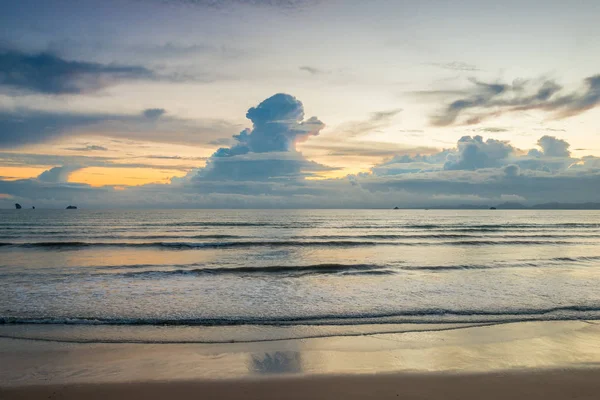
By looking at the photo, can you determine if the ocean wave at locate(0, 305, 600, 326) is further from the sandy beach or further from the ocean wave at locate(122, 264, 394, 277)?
the ocean wave at locate(122, 264, 394, 277)

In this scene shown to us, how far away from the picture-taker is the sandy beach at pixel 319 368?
631 centimetres

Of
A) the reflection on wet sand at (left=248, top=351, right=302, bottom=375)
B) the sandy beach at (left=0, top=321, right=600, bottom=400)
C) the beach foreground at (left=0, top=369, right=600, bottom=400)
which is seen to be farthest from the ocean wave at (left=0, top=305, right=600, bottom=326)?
the beach foreground at (left=0, top=369, right=600, bottom=400)

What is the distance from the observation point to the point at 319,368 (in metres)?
7.19

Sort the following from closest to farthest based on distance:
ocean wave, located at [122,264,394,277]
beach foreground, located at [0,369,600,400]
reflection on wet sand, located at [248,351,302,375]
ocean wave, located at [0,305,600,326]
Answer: beach foreground, located at [0,369,600,400], reflection on wet sand, located at [248,351,302,375], ocean wave, located at [0,305,600,326], ocean wave, located at [122,264,394,277]

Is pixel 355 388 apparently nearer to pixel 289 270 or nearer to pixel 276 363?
pixel 276 363

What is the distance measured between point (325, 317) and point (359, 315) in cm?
102

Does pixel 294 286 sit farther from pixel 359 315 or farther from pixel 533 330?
pixel 533 330

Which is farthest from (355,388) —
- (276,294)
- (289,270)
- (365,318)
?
(289,270)

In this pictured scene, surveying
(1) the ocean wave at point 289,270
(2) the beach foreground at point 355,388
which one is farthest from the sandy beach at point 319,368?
(1) the ocean wave at point 289,270

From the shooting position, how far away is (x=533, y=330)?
32.1ft

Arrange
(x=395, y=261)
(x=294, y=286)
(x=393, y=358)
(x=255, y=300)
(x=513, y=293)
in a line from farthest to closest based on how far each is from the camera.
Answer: (x=395, y=261)
(x=294, y=286)
(x=513, y=293)
(x=255, y=300)
(x=393, y=358)

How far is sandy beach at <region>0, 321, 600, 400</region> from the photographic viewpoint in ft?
20.7

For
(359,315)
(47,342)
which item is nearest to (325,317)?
(359,315)

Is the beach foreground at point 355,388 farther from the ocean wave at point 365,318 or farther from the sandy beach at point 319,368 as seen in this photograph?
the ocean wave at point 365,318
